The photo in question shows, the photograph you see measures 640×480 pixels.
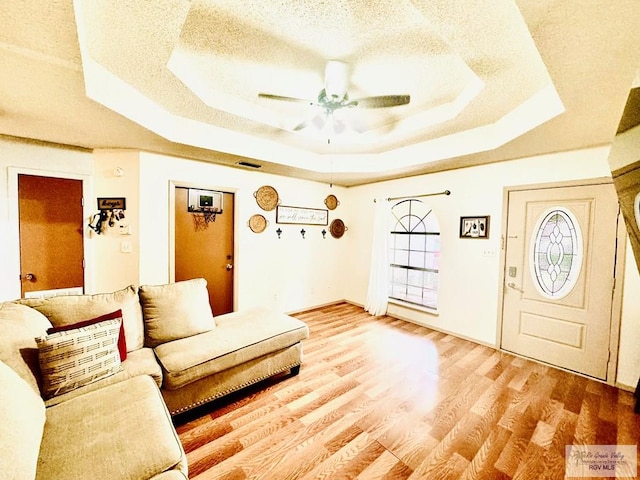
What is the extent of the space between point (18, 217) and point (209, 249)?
6.24 ft

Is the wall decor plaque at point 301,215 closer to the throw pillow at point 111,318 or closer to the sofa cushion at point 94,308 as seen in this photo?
the sofa cushion at point 94,308

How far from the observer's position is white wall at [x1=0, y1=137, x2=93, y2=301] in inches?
102

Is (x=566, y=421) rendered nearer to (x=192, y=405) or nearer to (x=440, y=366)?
(x=440, y=366)

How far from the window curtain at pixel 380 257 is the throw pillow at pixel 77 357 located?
350 cm

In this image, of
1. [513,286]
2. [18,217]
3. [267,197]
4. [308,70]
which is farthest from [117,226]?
[513,286]

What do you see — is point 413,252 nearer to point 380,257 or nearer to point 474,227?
point 380,257

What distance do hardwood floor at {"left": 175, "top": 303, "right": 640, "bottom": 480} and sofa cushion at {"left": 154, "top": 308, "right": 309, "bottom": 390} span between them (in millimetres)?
393

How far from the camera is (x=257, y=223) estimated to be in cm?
383

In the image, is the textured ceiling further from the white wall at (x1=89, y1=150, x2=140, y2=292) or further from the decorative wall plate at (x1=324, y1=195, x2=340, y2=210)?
the decorative wall plate at (x1=324, y1=195, x2=340, y2=210)

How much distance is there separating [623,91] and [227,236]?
3.95 m

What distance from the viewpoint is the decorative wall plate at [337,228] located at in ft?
15.7

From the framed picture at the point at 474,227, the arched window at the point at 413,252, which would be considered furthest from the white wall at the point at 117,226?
the framed picture at the point at 474,227

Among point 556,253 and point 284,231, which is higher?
point 284,231

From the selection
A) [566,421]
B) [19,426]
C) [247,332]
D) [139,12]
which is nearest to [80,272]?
[247,332]
